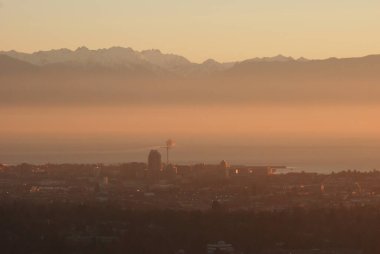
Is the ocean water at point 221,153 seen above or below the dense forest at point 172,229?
above

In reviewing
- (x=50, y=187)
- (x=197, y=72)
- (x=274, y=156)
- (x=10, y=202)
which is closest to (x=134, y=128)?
(x=197, y=72)

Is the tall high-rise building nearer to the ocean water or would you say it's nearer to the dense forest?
the ocean water

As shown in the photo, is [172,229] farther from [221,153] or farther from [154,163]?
[221,153]

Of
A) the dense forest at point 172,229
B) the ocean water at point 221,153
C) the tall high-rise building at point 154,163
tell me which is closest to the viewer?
the dense forest at point 172,229

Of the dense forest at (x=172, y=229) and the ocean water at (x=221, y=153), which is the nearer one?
the dense forest at (x=172, y=229)

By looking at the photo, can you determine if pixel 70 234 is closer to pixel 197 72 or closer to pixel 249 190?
pixel 249 190

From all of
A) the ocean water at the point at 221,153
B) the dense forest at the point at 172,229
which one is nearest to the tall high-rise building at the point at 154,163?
the ocean water at the point at 221,153

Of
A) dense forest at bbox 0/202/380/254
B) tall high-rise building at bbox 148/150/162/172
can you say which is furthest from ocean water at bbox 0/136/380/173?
dense forest at bbox 0/202/380/254

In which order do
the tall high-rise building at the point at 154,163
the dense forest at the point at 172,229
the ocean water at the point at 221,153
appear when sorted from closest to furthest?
the dense forest at the point at 172,229 → the tall high-rise building at the point at 154,163 → the ocean water at the point at 221,153

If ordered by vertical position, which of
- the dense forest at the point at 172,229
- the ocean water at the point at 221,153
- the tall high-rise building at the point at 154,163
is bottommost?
the dense forest at the point at 172,229

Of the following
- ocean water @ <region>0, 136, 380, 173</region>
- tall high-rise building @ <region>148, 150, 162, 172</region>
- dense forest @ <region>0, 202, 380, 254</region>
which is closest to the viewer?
dense forest @ <region>0, 202, 380, 254</region>

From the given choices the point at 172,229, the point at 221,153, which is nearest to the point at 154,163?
the point at 172,229

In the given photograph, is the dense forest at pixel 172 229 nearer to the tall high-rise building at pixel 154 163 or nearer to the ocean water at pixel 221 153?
the tall high-rise building at pixel 154 163
